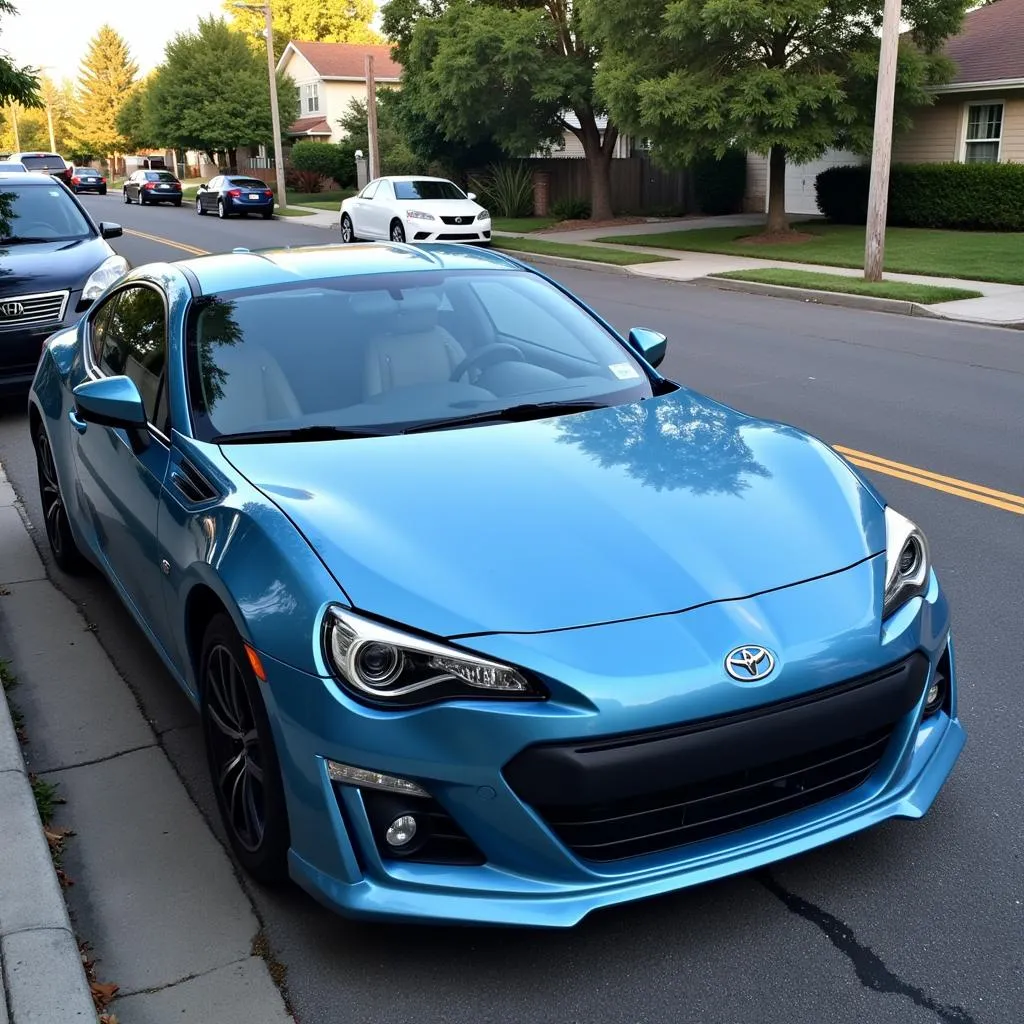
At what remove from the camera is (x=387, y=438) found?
12.3ft

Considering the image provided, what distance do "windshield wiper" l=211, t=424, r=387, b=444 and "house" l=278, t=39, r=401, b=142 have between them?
62406 millimetres

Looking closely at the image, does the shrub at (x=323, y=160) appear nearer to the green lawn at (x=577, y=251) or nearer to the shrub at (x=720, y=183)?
the shrub at (x=720, y=183)

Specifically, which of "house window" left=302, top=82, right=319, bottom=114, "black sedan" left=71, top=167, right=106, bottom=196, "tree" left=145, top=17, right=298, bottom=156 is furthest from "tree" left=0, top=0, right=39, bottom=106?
"house window" left=302, top=82, right=319, bottom=114

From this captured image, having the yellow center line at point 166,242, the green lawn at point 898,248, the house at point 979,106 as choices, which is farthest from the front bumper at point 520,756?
the house at point 979,106

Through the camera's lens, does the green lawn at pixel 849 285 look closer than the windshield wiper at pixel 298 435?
No

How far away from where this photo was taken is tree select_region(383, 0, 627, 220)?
27.3 m

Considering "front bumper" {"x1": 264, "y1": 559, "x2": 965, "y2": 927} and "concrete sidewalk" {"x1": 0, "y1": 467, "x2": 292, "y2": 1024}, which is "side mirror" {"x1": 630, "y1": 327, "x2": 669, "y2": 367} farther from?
"concrete sidewalk" {"x1": 0, "y1": 467, "x2": 292, "y2": 1024}

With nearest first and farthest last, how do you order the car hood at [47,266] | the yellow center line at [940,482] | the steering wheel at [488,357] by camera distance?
the steering wheel at [488,357] → the yellow center line at [940,482] → the car hood at [47,266]

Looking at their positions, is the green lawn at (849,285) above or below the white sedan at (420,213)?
below

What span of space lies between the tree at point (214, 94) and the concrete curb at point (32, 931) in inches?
2188

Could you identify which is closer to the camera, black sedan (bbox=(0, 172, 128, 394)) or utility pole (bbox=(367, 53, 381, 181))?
black sedan (bbox=(0, 172, 128, 394))

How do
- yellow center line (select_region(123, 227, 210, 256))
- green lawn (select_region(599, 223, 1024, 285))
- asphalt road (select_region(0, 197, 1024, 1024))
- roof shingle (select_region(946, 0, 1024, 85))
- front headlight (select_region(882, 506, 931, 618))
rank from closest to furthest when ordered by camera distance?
1. asphalt road (select_region(0, 197, 1024, 1024))
2. front headlight (select_region(882, 506, 931, 618))
3. green lawn (select_region(599, 223, 1024, 285))
4. roof shingle (select_region(946, 0, 1024, 85))
5. yellow center line (select_region(123, 227, 210, 256))

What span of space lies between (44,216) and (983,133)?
2186 cm

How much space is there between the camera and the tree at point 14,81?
844cm
